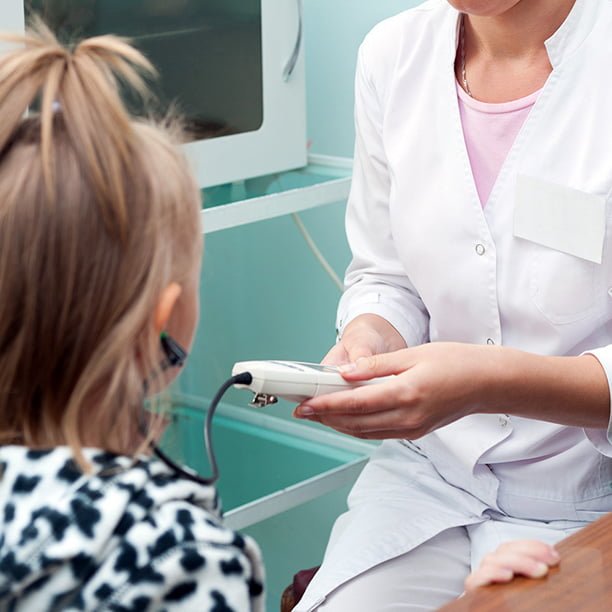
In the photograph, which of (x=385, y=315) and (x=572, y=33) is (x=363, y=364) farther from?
(x=572, y=33)

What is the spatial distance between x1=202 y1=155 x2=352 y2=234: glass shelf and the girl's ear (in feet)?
2.12

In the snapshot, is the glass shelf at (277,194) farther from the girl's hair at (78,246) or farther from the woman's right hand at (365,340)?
the girl's hair at (78,246)

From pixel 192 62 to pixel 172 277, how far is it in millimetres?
767

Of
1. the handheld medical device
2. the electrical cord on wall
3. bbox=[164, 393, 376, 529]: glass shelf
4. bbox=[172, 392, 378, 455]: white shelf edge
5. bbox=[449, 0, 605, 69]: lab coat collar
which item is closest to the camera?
the handheld medical device

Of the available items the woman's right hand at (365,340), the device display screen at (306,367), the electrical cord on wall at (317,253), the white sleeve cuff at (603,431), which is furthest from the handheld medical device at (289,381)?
the electrical cord on wall at (317,253)

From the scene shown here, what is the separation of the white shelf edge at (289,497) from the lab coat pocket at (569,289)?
1.59ft

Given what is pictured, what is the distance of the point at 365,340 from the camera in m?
1.17

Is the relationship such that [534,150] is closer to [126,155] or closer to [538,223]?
[538,223]

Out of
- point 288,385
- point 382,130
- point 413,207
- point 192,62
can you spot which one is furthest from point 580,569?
point 192,62

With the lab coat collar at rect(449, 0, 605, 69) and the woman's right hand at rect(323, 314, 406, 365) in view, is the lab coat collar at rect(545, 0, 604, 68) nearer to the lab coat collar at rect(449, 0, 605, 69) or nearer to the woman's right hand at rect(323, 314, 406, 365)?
the lab coat collar at rect(449, 0, 605, 69)

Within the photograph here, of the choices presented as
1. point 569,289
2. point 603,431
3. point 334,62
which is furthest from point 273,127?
point 603,431

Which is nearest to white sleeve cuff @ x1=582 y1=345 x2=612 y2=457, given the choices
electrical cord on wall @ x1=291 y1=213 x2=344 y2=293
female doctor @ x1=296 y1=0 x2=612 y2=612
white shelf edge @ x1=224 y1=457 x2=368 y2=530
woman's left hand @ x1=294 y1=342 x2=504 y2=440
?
female doctor @ x1=296 y1=0 x2=612 y2=612

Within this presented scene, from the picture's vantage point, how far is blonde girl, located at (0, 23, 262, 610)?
628 millimetres

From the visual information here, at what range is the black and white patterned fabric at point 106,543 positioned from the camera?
62cm
